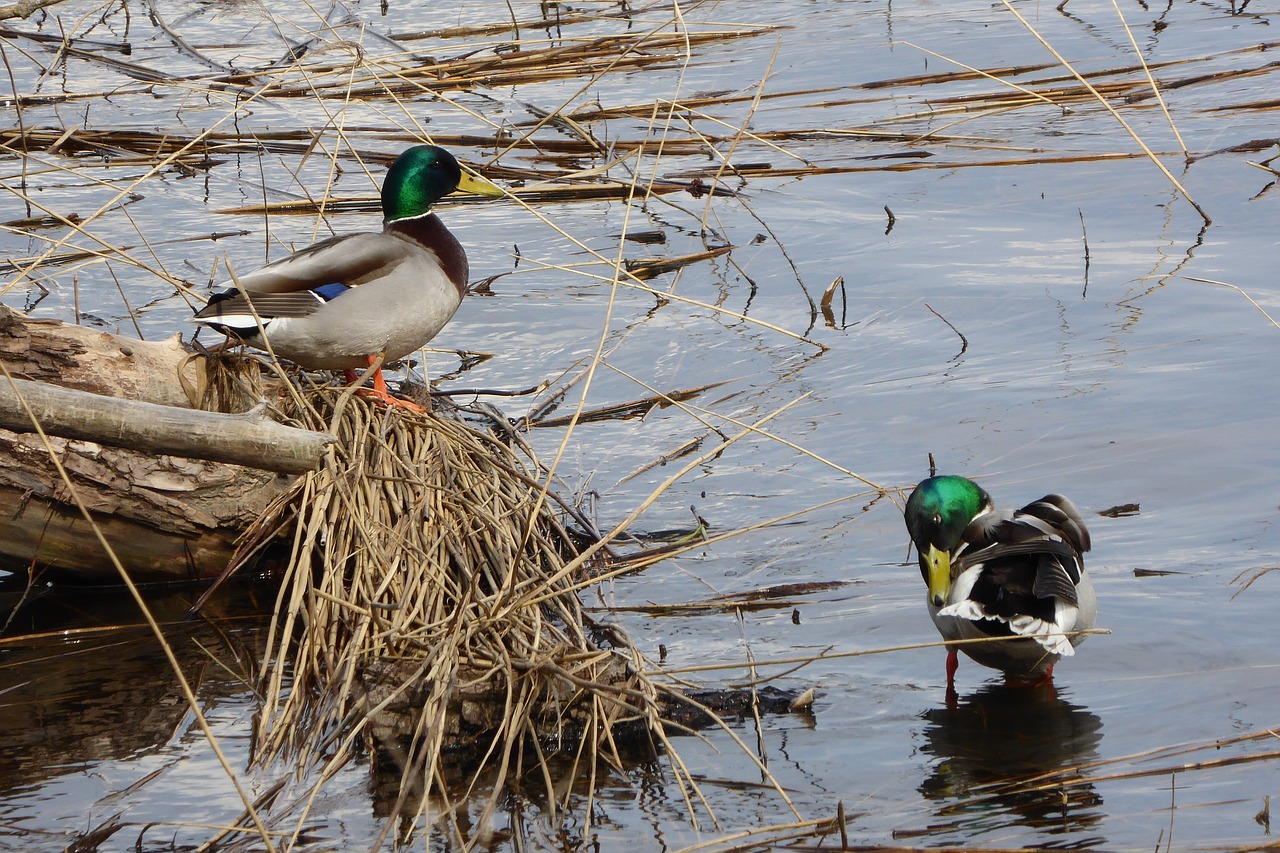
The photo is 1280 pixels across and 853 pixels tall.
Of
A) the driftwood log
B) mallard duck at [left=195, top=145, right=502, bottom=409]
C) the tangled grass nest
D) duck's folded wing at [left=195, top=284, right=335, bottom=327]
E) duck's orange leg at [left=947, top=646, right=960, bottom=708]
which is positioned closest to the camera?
the tangled grass nest

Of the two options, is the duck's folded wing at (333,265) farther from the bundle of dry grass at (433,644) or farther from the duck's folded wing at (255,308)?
the bundle of dry grass at (433,644)

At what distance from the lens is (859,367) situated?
5902 millimetres

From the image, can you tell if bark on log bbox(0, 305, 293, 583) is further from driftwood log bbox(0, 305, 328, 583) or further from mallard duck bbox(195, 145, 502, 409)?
mallard duck bbox(195, 145, 502, 409)

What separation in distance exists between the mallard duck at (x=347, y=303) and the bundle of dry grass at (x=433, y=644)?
17.6 inches

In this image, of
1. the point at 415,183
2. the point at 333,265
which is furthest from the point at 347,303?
the point at 415,183

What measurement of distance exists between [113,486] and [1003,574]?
2317 mm

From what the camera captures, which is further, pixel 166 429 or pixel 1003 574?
pixel 1003 574

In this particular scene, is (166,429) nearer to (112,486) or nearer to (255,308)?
(112,486)

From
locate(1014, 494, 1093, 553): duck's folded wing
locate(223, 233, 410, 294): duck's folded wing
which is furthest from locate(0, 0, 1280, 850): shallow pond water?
locate(1014, 494, 1093, 553): duck's folded wing

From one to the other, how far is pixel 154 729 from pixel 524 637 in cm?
91

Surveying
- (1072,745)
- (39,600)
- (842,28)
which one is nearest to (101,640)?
(39,600)

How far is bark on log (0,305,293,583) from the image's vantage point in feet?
13.0

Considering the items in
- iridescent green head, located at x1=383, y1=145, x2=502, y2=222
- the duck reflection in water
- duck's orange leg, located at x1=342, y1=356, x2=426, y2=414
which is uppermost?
iridescent green head, located at x1=383, y1=145, x2=502, y2=222

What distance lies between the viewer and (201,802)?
3.08 meters
